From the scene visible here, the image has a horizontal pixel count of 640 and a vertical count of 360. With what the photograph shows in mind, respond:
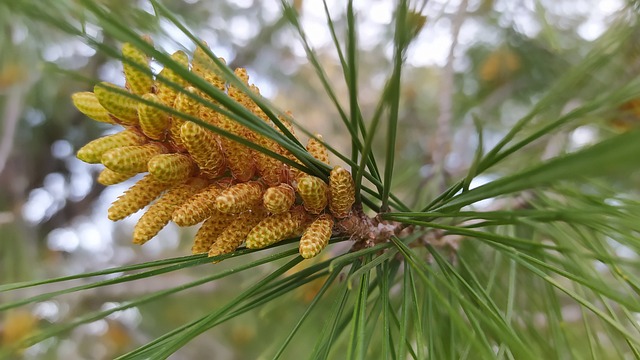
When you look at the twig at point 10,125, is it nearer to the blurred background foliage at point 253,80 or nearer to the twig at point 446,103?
the blurred background foliage at point 253,80

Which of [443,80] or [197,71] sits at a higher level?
[443,80]

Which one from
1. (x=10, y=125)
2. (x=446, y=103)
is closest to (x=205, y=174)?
(x=446, y=103)

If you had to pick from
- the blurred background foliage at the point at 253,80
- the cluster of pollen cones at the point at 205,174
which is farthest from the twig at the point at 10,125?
the cluster of pollen cones at the point at 205,174

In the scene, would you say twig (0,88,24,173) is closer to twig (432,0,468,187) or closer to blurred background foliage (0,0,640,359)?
blurred background foliage (0,0,640,359)

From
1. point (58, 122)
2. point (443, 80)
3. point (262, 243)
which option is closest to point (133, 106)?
point (262, 243)

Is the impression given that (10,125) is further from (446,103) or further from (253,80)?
(446,103)

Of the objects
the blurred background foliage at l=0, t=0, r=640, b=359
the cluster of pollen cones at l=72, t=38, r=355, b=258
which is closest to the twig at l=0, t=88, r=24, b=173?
the blurred background foliage at l=0, t=0, r=640, b=359

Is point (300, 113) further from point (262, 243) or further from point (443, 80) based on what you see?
point (262, 243)

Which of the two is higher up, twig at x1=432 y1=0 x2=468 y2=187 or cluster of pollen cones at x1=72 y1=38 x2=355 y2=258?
twig at x1=432 y1=0 x2=468 y2=187
